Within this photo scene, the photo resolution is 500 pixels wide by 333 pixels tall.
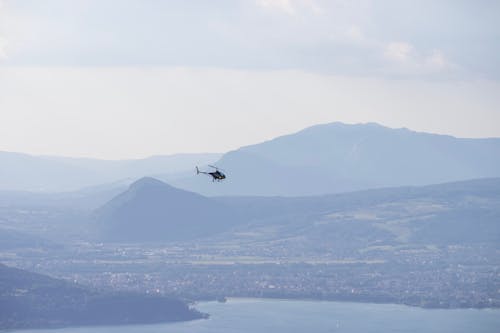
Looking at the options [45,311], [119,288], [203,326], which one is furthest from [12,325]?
[119,288]

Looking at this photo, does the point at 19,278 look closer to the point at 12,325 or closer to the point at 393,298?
the point at 12,325

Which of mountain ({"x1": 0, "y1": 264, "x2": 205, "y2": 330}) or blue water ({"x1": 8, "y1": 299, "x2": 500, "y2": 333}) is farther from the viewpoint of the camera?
mountain ({"x1": 0, "y1": 264, "x2": 205, "y2": 330})

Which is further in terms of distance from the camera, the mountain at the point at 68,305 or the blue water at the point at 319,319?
the mountain at the point at 68,305

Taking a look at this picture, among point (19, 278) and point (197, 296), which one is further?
point (197, 296)
